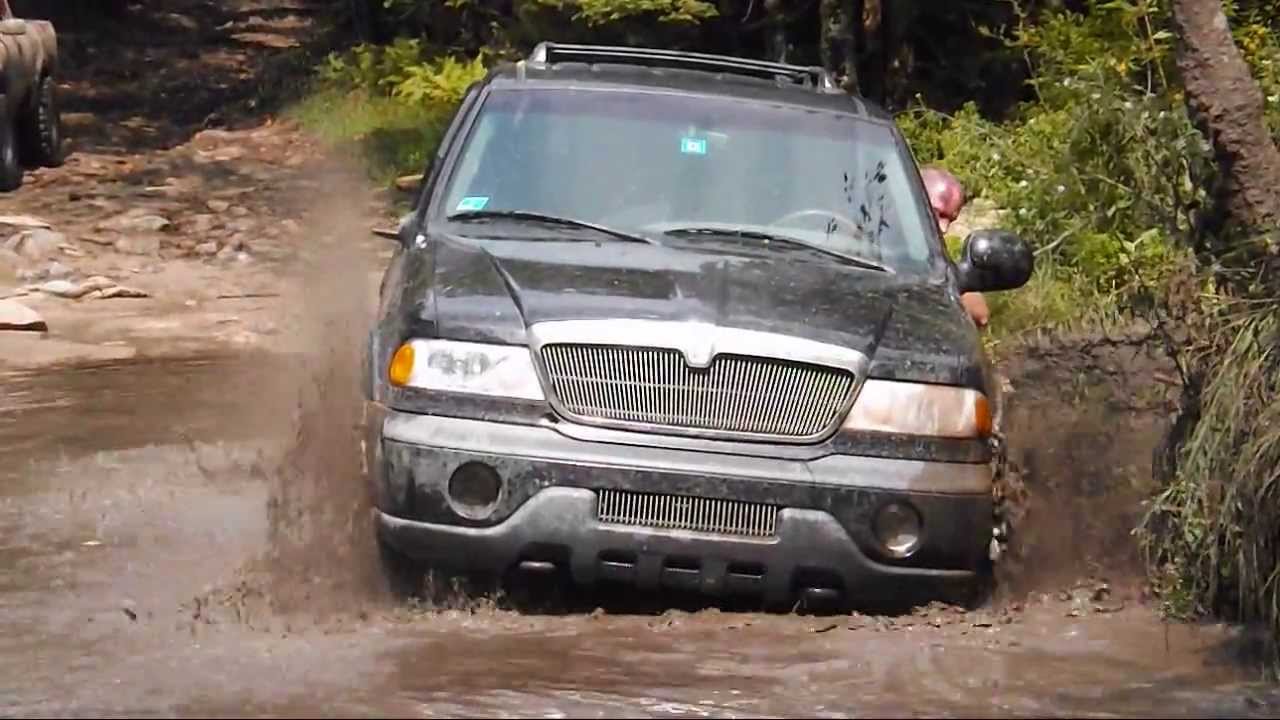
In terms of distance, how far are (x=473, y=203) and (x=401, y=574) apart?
1388 millimetres

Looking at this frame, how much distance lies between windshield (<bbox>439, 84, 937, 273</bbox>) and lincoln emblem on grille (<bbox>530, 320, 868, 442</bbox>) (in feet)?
3.13

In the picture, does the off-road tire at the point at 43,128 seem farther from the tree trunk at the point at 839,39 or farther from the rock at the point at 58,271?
the tree trunk at the point at 839,39

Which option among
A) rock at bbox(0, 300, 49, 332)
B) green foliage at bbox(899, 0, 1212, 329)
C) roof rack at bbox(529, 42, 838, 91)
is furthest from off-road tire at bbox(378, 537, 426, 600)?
rock at bbox(0, 300, 49, 332)

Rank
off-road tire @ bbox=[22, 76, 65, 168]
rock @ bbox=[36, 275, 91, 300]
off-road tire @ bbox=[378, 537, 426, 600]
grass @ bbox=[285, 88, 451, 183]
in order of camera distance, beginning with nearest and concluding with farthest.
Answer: off-road tire @ bbox=[378, 537, 426, 600], rock @ bbox=[36, 275, 91, 300], off-road tire @ bbox=[22, 76, 65, 168], grass @ bbox=[285, 88, 451, 183]

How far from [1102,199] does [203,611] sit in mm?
4200

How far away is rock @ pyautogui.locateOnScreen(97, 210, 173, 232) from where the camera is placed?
50.0 ft

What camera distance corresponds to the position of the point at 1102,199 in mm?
8406

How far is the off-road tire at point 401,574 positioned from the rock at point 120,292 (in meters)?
7.27

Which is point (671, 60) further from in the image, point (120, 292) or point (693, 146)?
point (120, 292)

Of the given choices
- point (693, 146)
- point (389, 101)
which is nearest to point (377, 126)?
point (389, 101)

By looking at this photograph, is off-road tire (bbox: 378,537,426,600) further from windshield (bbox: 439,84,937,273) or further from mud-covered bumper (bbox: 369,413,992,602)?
windshield (bbox: 439,84,937,273)

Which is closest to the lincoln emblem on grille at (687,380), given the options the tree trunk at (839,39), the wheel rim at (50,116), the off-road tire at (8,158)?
the tree trunk at (839,39)

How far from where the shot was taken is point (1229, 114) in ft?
21.6

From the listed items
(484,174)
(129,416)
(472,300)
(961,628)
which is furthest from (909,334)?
(129,416)
